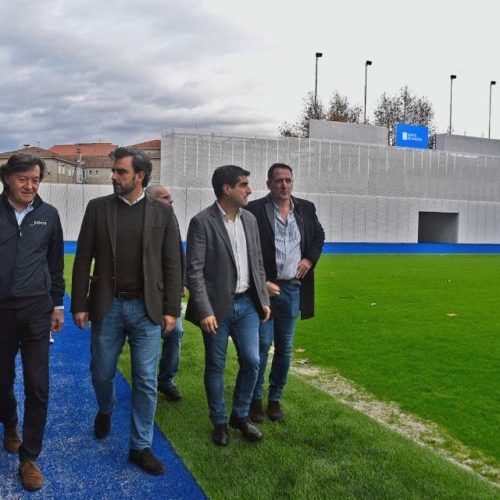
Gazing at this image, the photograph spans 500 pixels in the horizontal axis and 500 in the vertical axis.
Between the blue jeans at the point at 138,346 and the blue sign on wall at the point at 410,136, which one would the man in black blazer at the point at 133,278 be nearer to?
the blue jeans at the point at 138,346

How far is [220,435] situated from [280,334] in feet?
3.22

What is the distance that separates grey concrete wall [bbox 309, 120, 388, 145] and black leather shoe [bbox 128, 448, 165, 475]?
4143 cm

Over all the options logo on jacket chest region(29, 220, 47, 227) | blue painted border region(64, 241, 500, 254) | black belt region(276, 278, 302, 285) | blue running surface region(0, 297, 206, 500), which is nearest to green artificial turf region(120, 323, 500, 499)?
blue running surface region(0, 297, 206, 500)

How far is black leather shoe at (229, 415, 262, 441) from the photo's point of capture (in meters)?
4.27

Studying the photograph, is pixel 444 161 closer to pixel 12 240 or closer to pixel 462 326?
pixel 462 326

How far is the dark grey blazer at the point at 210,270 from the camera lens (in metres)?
4.02

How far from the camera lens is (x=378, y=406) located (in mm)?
5445

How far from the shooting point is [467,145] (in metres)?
50.2

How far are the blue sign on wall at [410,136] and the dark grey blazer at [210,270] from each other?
44.5 meters

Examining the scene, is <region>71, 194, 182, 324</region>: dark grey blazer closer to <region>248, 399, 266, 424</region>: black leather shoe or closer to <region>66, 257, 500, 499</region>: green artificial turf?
<region>66, 257, 500, 499</region>: green artificial turf

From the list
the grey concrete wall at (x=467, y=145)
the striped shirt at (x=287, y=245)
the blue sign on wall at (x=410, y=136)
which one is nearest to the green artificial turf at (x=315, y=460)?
the striped shirt at (x=287, y=245)

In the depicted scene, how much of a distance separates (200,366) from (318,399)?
1642mm

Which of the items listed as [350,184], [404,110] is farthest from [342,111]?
[350,184]

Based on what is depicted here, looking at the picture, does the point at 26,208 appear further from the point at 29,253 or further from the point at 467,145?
the point at 467,145
